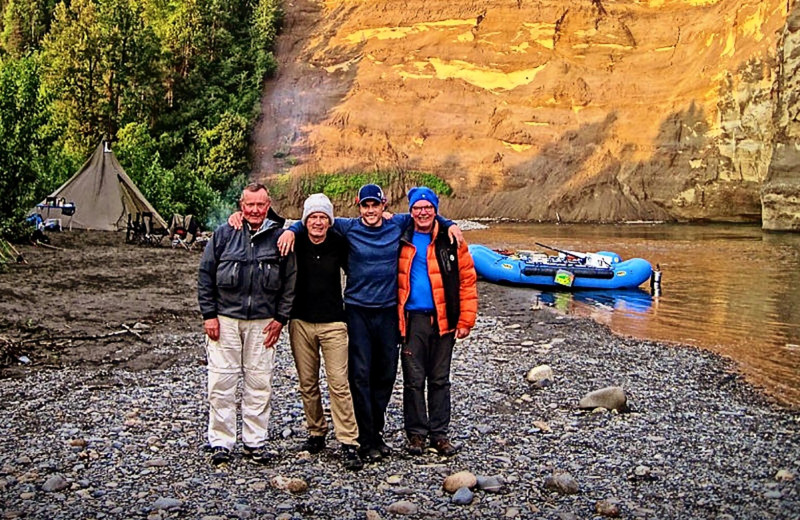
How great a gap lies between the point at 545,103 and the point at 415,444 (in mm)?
46658

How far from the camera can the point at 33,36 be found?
54875 millimetres

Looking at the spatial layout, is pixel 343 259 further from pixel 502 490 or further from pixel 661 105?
pixel 661 105

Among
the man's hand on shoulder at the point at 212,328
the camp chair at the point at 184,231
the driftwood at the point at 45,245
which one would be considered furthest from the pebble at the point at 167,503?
the camp chair at the point at 184,231

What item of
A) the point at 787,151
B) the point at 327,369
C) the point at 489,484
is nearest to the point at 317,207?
the point at 327,369

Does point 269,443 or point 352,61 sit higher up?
point 352,61

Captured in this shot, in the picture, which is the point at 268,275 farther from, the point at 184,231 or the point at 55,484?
the point at 184,231

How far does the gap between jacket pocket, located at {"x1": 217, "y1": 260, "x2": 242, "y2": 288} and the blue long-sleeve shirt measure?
1.68 feet

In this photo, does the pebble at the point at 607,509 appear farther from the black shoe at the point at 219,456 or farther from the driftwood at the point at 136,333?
the driftwood at the point at 136,333

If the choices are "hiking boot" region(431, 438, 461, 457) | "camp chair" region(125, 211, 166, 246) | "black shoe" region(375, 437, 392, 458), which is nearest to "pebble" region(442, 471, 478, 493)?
"hiking boot" region(431, 438, 461, 457)

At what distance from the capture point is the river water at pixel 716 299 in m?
11.3

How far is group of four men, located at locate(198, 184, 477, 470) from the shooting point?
223 inches

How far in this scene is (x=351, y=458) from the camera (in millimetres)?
5613

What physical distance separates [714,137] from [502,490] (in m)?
43.9

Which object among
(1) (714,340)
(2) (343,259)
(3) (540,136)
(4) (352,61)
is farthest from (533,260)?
(4) (352,61)
